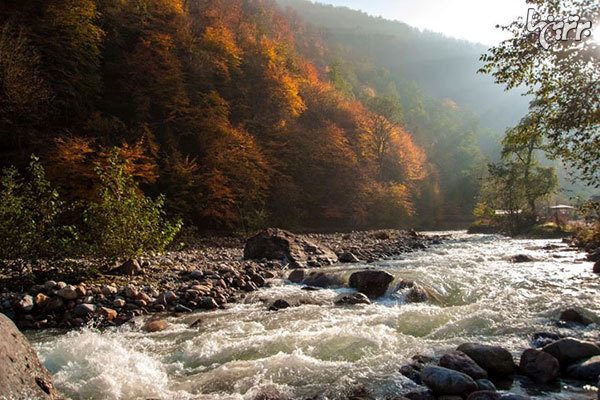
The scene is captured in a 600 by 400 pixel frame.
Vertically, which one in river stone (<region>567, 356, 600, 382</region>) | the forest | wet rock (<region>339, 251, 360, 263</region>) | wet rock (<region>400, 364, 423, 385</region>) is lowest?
wet rock (<region>339, 251, 360, 263</region>)

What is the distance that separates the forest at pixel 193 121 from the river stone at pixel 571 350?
8.43m

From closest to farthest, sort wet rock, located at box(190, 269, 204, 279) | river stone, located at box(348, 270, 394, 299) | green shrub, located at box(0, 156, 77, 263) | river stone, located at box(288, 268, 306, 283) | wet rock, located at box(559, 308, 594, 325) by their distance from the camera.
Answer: wet rock, located at box(559, 308, 594, 325), green shrub, located at box(0, 156, 77, 263), river stone, located at box(348, 270, 394, 299), wet rock, located at box(190, 269, 204, 279), river stone, located at box(288, 268, 306, 283)

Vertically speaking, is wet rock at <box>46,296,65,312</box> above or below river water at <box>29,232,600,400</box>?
below

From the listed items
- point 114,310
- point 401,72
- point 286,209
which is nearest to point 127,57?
point 286,209

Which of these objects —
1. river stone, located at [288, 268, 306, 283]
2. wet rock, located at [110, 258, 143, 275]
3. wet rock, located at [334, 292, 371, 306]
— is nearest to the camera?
wet rock, located at [334, 292, 371, 306]

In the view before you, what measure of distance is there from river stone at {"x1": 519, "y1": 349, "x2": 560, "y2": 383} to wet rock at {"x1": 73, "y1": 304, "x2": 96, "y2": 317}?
630cm

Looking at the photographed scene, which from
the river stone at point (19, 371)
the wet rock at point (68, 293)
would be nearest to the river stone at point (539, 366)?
the river stone at point (19, 371)

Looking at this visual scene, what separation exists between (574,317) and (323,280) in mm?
4821

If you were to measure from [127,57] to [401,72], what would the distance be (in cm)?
9586

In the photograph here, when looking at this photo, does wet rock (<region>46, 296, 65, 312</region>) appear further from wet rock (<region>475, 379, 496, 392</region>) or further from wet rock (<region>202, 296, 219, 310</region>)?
wet rock (<region>475, 379, 496, 392</region>)

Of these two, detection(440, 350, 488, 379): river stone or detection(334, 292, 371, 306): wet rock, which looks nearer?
detection(440, 350, 488, 379): river stone

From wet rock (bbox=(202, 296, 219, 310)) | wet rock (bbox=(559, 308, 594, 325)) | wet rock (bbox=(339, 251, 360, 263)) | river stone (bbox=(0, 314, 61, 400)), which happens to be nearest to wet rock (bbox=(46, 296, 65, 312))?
wet rock (bbox=(202, 296, 219, 310))

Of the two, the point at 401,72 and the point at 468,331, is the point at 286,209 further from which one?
the point at 401,72

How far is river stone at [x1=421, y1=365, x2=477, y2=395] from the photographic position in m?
3.26
